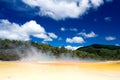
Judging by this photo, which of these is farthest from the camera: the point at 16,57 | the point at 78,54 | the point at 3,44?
the point at 78,54

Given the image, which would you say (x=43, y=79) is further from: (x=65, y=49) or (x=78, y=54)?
(x=78, y=54)

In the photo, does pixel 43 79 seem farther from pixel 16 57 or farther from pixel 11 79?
pixel 16 57

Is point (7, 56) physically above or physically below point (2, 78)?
above

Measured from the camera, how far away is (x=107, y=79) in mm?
9594

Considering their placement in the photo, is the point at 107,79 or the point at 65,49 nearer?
the point at 107,79

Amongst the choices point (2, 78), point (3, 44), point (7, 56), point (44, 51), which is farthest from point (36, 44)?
point (2, 78)

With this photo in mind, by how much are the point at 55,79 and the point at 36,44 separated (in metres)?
68.3

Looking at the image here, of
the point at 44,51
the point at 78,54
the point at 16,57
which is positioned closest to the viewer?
the point at 16,57

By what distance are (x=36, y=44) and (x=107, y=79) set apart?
68.3m

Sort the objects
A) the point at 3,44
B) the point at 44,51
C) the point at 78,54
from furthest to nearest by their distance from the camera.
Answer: the point at 78,54, the point at 44,51, the point at 3,44

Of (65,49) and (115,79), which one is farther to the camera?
(65,49)

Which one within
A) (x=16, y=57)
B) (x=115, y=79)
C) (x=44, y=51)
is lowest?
(x=115, y=79)

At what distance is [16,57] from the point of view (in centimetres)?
4656

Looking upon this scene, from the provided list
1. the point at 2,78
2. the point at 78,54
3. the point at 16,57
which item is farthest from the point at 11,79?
the point at 78,54
